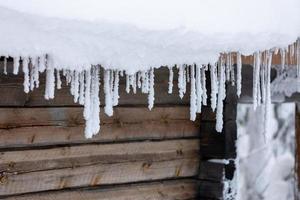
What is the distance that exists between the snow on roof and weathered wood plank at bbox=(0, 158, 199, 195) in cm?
135

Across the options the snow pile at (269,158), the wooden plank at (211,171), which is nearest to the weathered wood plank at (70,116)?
Result: the wooden plank at (211,171)

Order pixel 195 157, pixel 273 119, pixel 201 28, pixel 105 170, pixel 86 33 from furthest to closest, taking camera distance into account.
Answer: pixel 273 119 < pixel 195 157 < pixel 105 170 < pixel 201 28 < pixel 86 33

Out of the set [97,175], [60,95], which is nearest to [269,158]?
[97,175]

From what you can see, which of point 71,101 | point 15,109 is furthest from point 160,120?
point 15,109

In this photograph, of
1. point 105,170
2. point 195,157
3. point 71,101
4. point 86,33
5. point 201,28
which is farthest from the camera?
point 195,157

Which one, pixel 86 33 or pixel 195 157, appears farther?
pixel 195 157

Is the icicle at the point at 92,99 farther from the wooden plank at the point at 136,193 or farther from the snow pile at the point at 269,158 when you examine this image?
the snow pile at the point at 269,158

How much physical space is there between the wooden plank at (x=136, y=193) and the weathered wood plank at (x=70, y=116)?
49 centimetres

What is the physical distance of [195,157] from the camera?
14.3ft

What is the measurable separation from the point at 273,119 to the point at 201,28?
7306 millimetres

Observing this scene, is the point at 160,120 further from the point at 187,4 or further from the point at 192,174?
the point at 187,4

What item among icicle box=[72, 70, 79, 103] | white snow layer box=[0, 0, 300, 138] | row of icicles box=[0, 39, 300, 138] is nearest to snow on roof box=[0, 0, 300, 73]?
white snow layer box=[0, 0, 300, 138]

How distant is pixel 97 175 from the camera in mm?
3695

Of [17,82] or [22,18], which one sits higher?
[22,18]
